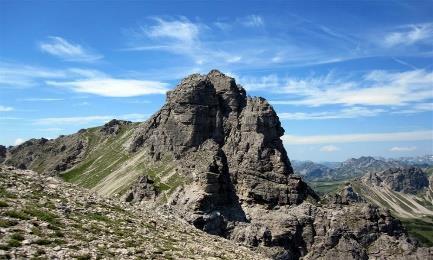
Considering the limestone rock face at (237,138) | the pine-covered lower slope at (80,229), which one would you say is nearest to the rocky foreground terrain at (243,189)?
the limestone rock face at (237,138)

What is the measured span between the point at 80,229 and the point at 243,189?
14166 cm

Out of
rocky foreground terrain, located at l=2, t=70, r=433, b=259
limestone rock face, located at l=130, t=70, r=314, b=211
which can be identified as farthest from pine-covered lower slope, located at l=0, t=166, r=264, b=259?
limestone rock face, located at l=130, t=70, r=314, b=211

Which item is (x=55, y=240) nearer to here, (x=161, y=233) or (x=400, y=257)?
(x=161, y=233)

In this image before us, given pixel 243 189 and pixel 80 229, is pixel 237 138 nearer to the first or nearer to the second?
pixel 243 189

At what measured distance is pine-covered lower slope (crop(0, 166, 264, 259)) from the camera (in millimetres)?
25094

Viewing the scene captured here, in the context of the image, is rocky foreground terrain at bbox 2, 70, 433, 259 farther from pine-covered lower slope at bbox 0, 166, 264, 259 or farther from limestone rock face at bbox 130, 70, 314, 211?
pine-covered lower slope at bbox 0, 166, 264, 259

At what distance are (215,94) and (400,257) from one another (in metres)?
95.9

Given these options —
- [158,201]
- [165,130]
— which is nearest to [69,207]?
[158,201]

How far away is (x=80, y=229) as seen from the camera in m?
29.4

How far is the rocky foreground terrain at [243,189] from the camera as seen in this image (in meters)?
146

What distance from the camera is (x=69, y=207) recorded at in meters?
33.7

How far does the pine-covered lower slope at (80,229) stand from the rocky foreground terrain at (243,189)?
90.6 m

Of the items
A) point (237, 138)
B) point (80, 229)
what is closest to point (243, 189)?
point (237, 138)

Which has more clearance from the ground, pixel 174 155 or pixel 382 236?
pixel 174 155
